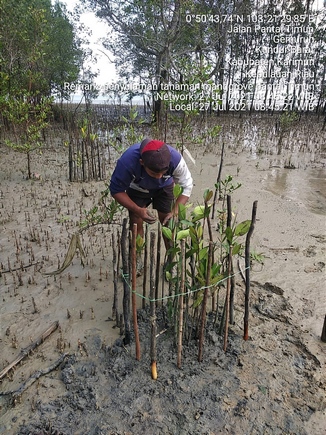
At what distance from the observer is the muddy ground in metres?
1.60

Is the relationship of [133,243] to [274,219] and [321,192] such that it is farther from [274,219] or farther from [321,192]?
[321,192]

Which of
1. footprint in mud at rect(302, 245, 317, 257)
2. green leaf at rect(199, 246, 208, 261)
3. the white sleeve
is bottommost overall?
footprint in mud at rect(302, 245, 317, 257)

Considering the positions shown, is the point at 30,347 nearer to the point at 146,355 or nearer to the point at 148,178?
the point at 146,355

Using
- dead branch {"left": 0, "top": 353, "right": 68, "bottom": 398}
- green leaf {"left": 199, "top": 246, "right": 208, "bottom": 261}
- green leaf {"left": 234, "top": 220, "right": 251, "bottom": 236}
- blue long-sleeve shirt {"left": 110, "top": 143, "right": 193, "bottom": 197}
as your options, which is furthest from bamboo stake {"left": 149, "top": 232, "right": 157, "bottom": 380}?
blue long-sleeve shirt {"left": 110, "top": 143, "right": 193, "bottom": 197}

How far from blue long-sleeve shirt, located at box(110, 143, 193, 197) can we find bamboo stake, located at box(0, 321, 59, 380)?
107cm

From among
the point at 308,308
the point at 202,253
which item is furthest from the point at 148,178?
the point at 308,308

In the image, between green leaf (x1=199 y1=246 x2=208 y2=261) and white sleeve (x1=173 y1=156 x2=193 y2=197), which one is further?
white sleeve (x1=173 y1=156 x2=193 y2=197)

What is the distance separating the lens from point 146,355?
6.41 ft

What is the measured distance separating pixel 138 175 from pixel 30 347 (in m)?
1.38

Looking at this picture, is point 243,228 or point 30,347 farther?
point 30,347

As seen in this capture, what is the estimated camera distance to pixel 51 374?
6.08 feet

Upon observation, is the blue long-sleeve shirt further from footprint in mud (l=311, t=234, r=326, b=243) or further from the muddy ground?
footprint in mud (l=311, t=234, r=326, b=243)

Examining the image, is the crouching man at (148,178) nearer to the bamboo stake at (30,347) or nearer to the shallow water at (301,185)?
the bamboo stake at (30,347)

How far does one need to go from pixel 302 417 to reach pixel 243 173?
213 inches
